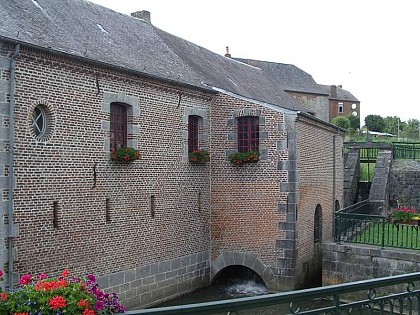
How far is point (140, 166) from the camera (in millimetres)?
12758

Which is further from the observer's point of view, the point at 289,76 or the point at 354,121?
the point at 354,121

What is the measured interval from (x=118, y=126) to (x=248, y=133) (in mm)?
4344

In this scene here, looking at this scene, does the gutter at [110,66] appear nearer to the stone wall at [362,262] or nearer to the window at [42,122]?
the window at [42,122]

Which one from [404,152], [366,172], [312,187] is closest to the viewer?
[312,187]

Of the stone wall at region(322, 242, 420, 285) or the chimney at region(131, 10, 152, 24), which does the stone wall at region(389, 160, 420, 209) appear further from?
the chimney at region(131, 10, 152, 24)

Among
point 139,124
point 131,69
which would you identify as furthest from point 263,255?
point 131,69

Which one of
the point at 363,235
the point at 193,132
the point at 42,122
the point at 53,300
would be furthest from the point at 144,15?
the point at 53,300

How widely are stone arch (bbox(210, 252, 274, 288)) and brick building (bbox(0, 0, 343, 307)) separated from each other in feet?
0.10

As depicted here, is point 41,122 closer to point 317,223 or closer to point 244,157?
point 244,157

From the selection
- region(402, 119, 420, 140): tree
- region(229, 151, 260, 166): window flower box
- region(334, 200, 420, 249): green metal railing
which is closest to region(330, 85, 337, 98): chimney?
Result: region(402, 119, 420, 140): tree

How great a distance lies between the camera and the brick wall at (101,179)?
9891 millimetres

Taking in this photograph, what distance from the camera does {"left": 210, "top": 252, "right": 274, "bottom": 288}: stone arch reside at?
14.6 meters

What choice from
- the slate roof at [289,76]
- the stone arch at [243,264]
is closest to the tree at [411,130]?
the slate roof at [289,76]

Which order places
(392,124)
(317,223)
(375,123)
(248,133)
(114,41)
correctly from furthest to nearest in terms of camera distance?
(392,124), (375,123), (317,223), (248,133), (114,41)
